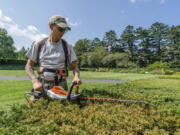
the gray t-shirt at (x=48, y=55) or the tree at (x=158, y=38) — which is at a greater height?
the tree at (x=158, y=38)

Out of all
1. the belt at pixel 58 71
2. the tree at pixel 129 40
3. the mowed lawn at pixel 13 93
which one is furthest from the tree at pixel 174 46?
the belt at pixel 58 71

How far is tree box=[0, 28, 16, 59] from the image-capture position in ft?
133

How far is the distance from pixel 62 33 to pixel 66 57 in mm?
333

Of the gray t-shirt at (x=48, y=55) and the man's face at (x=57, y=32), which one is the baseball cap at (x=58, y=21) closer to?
the man's face at (x=57, y=32)

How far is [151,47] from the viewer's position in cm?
5416

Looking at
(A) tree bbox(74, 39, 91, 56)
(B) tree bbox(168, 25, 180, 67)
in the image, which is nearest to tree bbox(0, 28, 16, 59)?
(A) tree bbox(74, 39, 91, 56)

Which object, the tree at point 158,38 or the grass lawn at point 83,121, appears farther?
the tree at point 158,38

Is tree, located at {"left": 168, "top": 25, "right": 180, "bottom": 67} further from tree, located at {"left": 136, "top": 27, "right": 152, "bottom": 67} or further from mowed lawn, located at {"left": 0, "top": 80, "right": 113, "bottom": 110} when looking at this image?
mowed lawn, located at {"left": 0, "top": 80, "right": 113, "bottom": 110}

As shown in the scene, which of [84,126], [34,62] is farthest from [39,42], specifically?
[84,126]

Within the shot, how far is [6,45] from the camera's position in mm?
42250

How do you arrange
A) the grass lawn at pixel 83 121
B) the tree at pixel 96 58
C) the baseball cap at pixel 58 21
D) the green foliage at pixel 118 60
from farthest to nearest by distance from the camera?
1. the tree at pixel 96 58
2. the green foliage at pixel 118 60
3. the baseball cap at pixel 58 21
4. the grass lawn at pixel 83 121

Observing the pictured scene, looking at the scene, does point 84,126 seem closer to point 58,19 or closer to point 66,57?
point 66,57

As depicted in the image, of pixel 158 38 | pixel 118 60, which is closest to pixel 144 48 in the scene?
pixel 158 38

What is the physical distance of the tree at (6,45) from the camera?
40650mm
